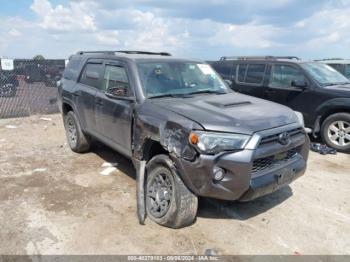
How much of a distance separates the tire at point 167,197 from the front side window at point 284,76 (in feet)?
16.3

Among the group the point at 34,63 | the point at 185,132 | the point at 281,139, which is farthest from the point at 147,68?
the point at 34,63

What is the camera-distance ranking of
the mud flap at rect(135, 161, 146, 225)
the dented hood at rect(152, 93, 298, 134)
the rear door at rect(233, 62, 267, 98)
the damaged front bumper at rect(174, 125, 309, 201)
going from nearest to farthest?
the damaged front bumper at rect(174, 125, 309, 201), the dented hood at rect(152, 93, 298, 134), the mud flap at rect(135, 161, 146, 225), the rear door at rect(233, 62, 267, 98)

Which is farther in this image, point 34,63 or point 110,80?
point 34,63

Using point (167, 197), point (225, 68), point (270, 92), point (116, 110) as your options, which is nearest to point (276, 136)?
point (167, 197)

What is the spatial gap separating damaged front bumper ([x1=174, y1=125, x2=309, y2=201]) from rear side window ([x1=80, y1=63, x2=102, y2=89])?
8.30 feet

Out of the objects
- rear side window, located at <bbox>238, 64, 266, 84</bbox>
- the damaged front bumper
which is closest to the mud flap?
the damaged front bumper

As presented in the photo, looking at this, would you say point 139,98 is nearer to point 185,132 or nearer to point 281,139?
point 185,132

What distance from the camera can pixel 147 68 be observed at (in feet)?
14.8

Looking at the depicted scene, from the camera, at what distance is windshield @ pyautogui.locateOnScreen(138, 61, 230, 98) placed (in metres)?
4.36

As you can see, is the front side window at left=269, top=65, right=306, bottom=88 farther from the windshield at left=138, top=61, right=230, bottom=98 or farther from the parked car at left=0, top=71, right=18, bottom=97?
the parked car at left=0, top=71, right=18, bottom=97

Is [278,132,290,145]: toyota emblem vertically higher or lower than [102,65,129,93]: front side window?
lower

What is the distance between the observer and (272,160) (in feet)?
12.1

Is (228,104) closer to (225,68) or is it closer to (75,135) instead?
(75,135)

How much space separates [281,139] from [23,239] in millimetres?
2941
